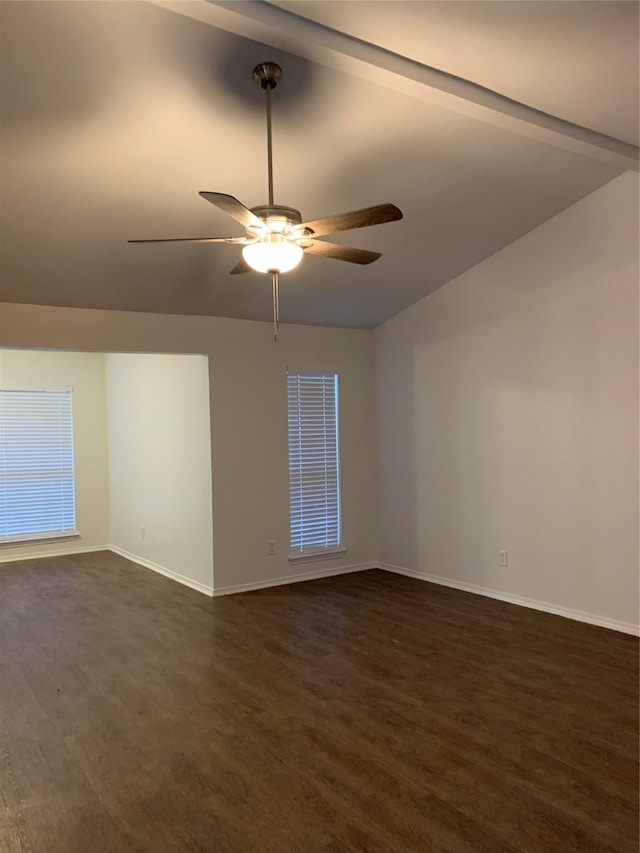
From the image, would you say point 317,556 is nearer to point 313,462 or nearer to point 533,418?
point 313,462

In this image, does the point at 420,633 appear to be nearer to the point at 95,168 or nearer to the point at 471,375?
the point at 471,375

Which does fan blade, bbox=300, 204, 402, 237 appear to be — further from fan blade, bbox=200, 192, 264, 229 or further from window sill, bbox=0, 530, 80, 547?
window sill, bbox=0, 530, 80, 547

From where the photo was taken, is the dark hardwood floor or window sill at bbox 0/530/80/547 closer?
the dark hardwood floor

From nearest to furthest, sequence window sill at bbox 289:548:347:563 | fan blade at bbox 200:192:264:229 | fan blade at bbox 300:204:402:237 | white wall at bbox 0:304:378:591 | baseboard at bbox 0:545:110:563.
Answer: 1. fan blade at bbox 200:192:264:229
2. fan blade at bbox 300:204:402:237
3. white wall at bbox 0:304:378:591
4. window sill at bbox 289:548:347:563
5. baseboard at bbox 0:545:110:563

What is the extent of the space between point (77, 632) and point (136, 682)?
1.23 m

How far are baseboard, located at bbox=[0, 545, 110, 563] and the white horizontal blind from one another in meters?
3.25

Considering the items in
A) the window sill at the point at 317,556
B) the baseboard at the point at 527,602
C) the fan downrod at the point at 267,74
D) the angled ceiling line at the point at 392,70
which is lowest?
the baseboard at the point at 527,602

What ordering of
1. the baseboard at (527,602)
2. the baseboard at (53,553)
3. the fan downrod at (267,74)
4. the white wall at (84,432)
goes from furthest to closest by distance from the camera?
the white wall at (84,432) < the baseboard at (53,553) < the baseboard at (527,602) < the fan downrod at (267,74)

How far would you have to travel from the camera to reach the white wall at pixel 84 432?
776cm

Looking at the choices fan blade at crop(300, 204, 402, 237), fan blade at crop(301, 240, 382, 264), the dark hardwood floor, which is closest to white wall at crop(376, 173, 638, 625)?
the dark hardwood floor

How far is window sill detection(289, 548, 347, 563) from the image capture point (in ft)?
20.0

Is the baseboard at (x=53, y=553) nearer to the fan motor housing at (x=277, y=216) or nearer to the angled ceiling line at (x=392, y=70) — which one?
the fan motor housing at (x=277, y=216)

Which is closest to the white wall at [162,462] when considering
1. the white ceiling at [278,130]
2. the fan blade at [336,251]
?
the white ceiling at [278,130]

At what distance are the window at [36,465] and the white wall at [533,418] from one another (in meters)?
4.15
